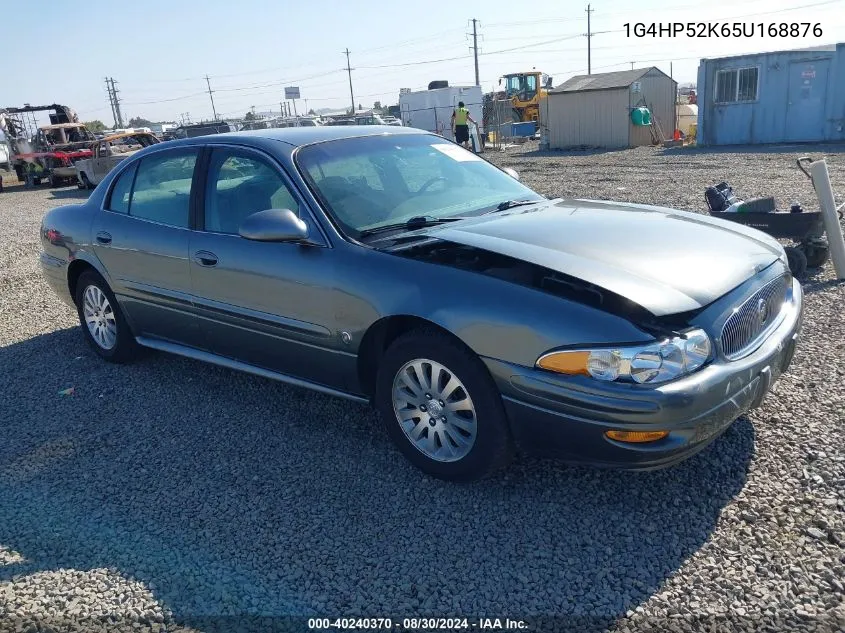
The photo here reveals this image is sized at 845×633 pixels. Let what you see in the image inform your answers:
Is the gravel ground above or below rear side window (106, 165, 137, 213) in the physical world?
below

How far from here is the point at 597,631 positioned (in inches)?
96.7

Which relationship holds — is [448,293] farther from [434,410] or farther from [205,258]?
[205,258]

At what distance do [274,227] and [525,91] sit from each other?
35.9m

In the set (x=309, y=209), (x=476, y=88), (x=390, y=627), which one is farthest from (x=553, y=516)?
(x=476, y=88)

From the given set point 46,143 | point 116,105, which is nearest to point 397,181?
point 46,143

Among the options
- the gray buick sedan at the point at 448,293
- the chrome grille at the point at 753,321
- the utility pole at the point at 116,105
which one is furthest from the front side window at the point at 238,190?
the utility pole at the point at 116,105

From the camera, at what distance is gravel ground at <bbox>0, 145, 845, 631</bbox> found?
264cm

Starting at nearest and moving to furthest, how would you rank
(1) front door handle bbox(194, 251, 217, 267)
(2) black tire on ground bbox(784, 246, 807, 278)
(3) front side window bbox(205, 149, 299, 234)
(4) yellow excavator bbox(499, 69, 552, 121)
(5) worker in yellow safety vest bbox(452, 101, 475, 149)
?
(3) front side window bbox(205, 149, 299, 234), (1) front door handle bbox(194, 251, 217, 267), (2) black tire on ground bbox(784, 246, 807, 278), (5) worker in yellow safety vest bbox(452, 101, 475, 149), (4) yellow excavator bbox(499, 69, 552, 121)

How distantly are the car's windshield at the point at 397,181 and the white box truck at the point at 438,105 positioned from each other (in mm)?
28586

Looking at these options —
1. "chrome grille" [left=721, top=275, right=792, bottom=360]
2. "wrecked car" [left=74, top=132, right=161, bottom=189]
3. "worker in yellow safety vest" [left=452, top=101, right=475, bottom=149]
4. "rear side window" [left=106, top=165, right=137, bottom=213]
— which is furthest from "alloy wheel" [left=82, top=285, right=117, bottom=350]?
"worker in yellow safety vest" [left=452, top=101, right=475, bottom=149]

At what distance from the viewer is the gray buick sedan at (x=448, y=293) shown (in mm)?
2840

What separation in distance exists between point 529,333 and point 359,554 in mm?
1167

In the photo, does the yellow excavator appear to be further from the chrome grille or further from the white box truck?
the chrome grille

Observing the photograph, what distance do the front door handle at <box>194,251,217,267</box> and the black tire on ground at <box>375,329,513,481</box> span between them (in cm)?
135
